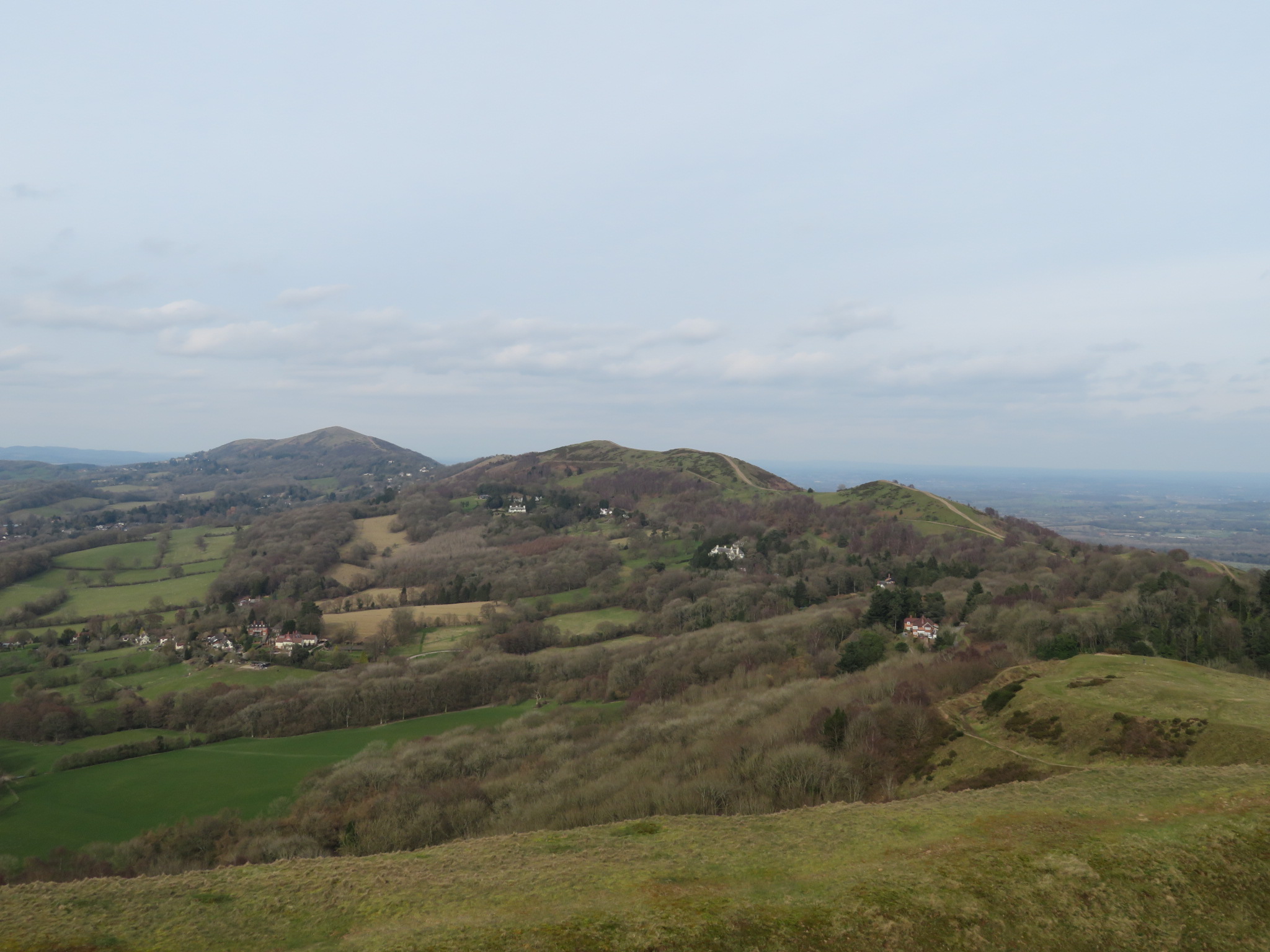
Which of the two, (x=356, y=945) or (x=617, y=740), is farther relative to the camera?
(x=617, y=740)

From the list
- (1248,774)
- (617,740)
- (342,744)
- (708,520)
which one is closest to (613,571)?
(708,520)

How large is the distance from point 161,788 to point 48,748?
22923mm

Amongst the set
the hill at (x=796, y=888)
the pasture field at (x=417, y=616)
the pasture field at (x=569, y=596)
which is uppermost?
the hill at (x=796, y=888)

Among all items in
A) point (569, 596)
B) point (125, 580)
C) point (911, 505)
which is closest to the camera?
point (569, 596)

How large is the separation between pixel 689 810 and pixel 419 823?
1648 cm

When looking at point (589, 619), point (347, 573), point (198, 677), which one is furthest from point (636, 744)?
point (347, 573)

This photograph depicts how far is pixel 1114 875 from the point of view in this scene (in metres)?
14.8

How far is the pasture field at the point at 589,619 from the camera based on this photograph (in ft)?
332

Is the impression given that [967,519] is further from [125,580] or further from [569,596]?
[125,580]

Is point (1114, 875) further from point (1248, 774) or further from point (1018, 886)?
point (1248, 774)

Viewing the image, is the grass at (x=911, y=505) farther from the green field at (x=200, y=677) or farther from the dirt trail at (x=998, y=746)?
the green field at (x=200, y=677)

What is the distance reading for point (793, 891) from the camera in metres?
15.4

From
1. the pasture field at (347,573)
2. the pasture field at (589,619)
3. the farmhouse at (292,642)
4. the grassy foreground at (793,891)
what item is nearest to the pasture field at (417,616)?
the farmhouse at (292,642)

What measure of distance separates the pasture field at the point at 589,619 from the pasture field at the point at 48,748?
53.5 m
